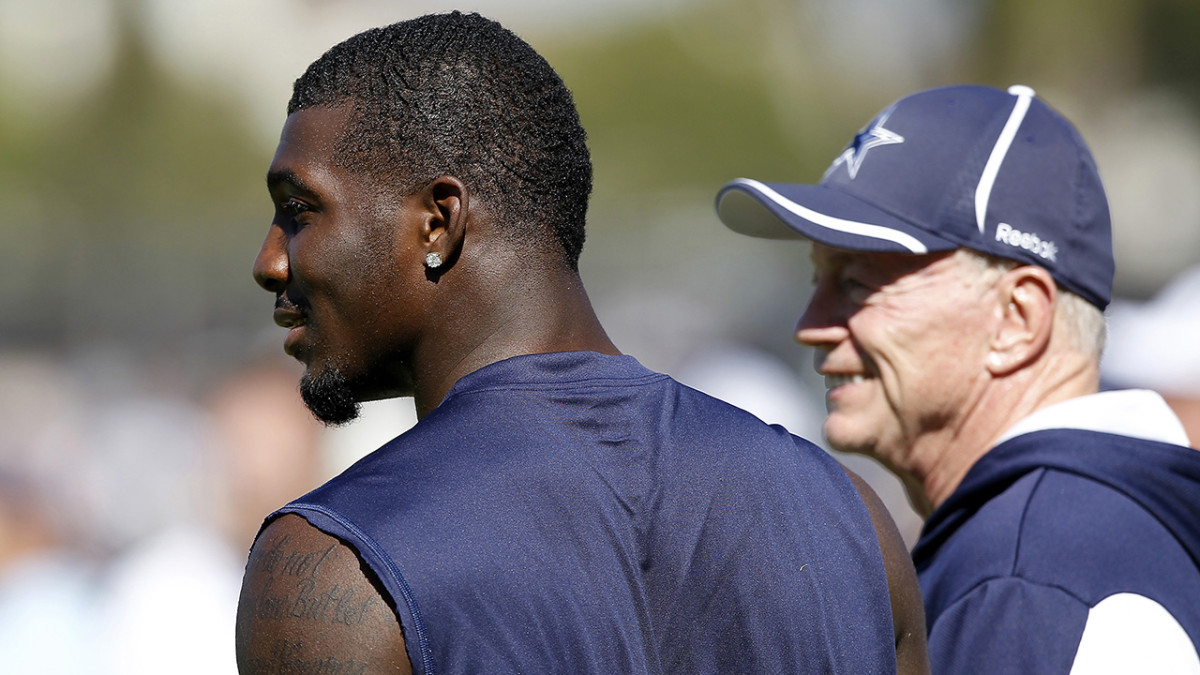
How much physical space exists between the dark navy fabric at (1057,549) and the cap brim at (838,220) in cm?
52

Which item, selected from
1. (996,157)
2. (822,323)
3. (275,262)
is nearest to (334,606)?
(275,262)

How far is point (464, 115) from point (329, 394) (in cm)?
45

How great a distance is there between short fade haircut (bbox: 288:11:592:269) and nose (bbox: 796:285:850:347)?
1.14m

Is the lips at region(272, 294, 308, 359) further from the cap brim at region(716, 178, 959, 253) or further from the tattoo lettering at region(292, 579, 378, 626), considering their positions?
the cap brim at region(716, 178, 959, 253)

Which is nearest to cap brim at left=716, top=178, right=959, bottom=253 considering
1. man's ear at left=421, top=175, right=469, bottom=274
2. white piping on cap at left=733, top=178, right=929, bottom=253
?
white piping on cap at left=733, top=178, right=929, bottom=253

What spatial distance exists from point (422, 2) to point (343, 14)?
0.66 metres

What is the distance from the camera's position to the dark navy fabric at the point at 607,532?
1.35 meters

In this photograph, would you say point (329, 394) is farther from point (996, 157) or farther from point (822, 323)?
point (996, 157)

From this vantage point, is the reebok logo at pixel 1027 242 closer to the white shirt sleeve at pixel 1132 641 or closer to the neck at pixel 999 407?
the neck at pixel 999 407

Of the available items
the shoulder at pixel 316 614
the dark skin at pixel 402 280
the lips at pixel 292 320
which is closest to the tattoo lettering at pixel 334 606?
the shoulder at pixel 316 614

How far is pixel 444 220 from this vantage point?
165 cm

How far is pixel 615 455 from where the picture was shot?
5.03 ft

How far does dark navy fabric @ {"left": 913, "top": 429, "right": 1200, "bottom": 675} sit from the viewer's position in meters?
1.96

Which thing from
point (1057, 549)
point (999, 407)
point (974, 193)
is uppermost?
point (974, 193)
